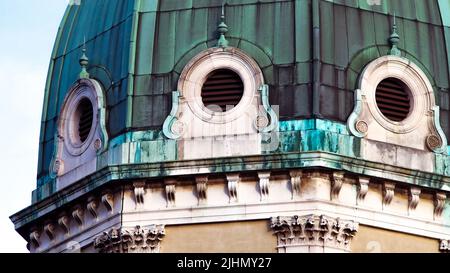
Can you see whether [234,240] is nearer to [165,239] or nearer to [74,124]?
[165,239]

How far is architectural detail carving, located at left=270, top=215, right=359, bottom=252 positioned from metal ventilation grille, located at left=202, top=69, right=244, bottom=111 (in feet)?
10.5

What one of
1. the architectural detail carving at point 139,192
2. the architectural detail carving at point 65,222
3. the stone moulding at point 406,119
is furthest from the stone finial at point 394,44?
the architectural detail carving at point 65,222

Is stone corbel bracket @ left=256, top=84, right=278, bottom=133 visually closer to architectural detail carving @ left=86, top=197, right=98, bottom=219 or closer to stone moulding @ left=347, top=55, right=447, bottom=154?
stone moulding @ left=347, top=55, right=447, bottom=154

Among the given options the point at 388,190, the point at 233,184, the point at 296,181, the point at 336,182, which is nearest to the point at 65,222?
the point at 233,184

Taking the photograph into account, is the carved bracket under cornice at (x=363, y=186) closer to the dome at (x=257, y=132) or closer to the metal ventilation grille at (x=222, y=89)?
the dome at (x=257, y=132)

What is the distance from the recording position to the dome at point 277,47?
176 ft

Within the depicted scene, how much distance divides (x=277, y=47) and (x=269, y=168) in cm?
315

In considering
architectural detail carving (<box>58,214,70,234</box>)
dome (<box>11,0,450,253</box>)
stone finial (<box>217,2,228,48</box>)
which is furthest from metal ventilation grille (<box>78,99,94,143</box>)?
stone finial (<box>217,2,228,48</box>)

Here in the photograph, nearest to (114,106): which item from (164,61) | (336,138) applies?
(164,61)

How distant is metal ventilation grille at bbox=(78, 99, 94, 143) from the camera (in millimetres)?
55906

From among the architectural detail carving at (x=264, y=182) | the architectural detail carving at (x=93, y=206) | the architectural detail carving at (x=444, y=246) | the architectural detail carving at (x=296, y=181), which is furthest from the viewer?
the architectural detail carving at (x=93, y=206)

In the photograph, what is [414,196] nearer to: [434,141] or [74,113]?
[434,141]

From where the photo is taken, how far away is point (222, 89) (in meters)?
54.2

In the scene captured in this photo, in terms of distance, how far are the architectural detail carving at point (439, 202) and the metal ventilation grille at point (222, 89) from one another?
491 cm
